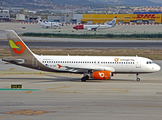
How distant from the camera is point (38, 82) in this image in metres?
38.5

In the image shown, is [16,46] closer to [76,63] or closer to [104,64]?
[76,63]

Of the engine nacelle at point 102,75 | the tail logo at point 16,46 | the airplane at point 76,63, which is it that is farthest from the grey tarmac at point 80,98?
the tail logo at point 16,46

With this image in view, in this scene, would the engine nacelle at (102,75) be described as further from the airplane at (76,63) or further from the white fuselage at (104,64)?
the white fuselage at (104,64)

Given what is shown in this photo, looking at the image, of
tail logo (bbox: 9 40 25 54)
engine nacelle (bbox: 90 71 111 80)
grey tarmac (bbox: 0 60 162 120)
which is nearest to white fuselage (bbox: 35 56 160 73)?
engine nacelle (bbox: 90 71 111 80)

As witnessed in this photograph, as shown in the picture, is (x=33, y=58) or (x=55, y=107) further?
(x=33, y=58)

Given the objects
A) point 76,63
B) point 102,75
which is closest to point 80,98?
point 102,75

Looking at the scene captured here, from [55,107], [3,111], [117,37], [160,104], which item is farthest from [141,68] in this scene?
[117,37]

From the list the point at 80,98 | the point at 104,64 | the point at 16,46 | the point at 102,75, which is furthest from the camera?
the point at 16,46

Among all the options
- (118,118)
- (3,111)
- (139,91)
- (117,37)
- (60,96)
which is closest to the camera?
(118,118)

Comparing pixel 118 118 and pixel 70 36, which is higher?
pixel 70 36

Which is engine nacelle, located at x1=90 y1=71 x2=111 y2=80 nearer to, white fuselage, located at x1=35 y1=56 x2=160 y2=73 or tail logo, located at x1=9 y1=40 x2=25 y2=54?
white fuselage, located at x1=35 y1=56 x2=160 y2=73

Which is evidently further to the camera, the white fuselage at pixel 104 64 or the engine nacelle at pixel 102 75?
the white fuselage at pixel 104 64

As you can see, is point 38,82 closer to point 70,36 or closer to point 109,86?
point 109,86

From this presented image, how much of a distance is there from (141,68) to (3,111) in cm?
2295
